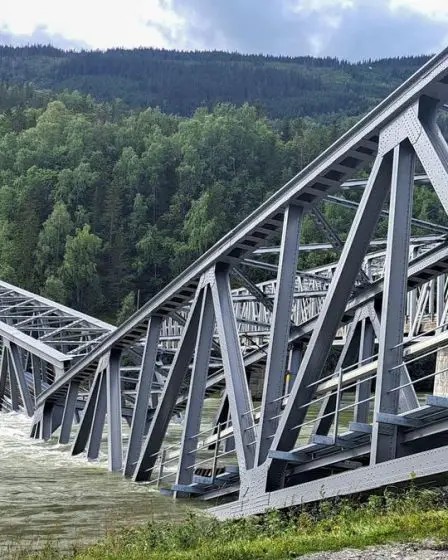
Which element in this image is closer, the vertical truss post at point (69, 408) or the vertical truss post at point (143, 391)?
the vertical truss post at point (143, 391)

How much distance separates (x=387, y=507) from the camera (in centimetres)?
1290

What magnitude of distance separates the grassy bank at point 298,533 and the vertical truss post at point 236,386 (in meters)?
2.71

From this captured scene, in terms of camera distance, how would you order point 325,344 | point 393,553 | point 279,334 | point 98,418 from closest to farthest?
point 393,553
point 325,344
point 279,334
point 98,418

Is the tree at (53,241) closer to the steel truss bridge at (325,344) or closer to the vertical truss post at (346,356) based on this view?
the steel truss bridge at (325,344)

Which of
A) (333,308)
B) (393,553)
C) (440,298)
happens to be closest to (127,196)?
(440,298)

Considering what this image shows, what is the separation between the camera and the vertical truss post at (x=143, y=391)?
2338cm

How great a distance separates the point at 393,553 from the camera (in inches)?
380

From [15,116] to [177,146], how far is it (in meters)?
52.4

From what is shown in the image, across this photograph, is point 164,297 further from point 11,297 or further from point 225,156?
point 225,156

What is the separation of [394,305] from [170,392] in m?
8.92

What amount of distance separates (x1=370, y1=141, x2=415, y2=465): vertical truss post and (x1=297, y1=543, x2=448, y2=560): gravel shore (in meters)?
3.49

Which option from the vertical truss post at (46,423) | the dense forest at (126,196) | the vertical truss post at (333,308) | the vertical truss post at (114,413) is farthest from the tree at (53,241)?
the vertical truss post at (333,308)

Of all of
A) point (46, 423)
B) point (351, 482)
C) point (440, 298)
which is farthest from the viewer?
point (440, 298)

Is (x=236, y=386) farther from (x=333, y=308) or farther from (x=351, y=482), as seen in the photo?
(x=351, y=482)
